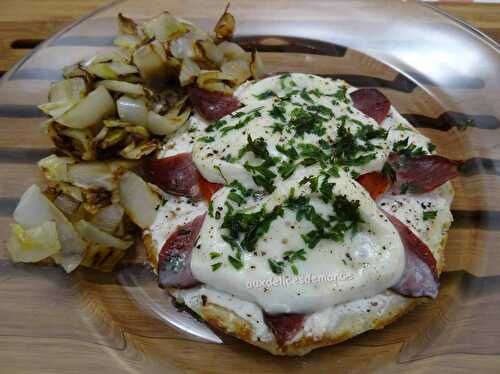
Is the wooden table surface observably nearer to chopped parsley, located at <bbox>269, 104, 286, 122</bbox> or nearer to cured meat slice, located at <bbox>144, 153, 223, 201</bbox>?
cured meat slice, located at <bbox>144, 153, 223, 201</bbox>

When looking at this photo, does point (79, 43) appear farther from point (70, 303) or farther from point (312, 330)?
point (312, 330)

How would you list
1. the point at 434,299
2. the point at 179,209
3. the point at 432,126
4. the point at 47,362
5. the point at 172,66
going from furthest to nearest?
the point at 432,126, the point at 172,66, the point at 179,209, the point at 434,299, the point at 47,362

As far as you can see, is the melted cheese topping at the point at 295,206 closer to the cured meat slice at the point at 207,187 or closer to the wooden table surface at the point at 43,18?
the cured meat slice at the point at 207,187

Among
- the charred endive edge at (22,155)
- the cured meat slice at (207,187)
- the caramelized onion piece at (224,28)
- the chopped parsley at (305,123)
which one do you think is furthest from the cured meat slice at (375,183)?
the charred endive edge at (22,155)

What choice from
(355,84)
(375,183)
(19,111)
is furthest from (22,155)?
(355,84)

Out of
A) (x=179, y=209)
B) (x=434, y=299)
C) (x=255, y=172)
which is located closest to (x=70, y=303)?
(x=179, y=209)

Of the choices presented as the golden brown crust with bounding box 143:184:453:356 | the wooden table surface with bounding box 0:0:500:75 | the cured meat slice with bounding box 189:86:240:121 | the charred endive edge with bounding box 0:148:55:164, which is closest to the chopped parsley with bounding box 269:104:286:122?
the cured meat slice with bounding box 189:86:240:121

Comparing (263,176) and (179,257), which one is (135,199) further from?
(263,176)
